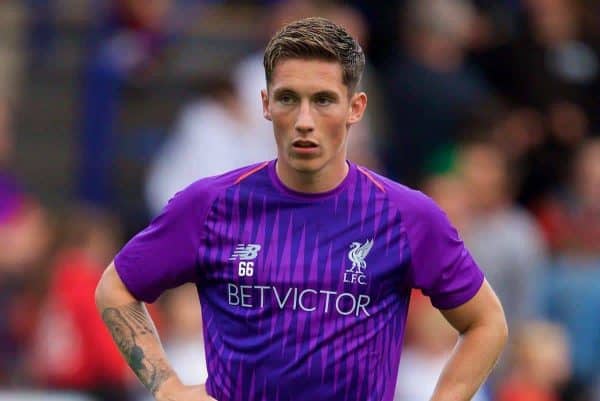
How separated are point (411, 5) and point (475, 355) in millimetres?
7246

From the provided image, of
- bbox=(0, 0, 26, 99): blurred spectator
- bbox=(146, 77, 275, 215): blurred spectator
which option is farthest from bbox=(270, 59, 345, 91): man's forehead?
bbox=(0, 0, 26, 99): blurred spectator

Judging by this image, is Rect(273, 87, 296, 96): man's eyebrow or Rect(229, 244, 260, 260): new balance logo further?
Rect(229, 244, 260, 260): new balance logo

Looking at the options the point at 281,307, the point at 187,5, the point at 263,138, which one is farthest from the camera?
the point at 187,5

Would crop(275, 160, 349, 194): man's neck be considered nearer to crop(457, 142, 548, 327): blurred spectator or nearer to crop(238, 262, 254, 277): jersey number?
crop(238, 262, 254, 277): jersey number

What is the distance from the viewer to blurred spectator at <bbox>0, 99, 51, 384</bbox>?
10148mm

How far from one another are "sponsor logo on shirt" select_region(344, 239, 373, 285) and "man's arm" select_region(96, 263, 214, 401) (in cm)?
68

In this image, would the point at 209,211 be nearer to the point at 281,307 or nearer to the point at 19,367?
the point at 281,307

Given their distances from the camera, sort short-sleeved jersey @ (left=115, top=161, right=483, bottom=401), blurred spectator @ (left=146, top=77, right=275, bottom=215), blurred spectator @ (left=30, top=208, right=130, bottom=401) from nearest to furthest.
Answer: short-sleeved jersey @ (left=115, top=161, right=483, bottom=401)
blurred spectator @ (left=30, top=208, right=130, bottom=401)
blurred spectator @ (left=146, top=77, right=275, bottom=215)

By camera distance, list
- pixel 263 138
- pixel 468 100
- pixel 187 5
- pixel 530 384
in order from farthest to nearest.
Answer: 1. pixel 187 5
2. pixel 468 100
3. pixel 263 138
4. pixel 530 384

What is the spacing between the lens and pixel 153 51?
1218cm

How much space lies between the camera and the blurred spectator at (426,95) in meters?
11.6

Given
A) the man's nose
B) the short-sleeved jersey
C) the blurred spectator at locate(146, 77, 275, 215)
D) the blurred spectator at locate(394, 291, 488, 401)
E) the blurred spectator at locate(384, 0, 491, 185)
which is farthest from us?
the blurred spectator at locate(384, 0, 491, 185)

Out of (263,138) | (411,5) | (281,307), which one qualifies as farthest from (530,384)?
(281,307)

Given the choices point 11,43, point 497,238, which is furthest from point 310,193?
point 11,43
